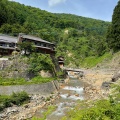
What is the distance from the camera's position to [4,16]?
278ft

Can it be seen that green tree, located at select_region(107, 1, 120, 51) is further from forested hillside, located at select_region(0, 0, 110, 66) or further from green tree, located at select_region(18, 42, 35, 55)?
green tree, located at select_region(18, 42, 35, 55)

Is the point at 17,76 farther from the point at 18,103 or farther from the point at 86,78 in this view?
the point at 86,78

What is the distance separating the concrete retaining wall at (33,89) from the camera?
117ft

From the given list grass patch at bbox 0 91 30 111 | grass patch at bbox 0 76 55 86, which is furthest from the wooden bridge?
grass patch at bbox 0 91 30 111

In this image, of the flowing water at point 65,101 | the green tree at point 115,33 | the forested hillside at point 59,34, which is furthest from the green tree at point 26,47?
the green tree at point 115,33

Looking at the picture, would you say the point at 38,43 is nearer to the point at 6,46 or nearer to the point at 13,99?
the point at 6,46

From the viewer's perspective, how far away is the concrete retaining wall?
3556 centimetres

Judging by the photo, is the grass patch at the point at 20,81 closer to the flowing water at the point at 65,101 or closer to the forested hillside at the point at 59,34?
the flowing water at the point at 65,101

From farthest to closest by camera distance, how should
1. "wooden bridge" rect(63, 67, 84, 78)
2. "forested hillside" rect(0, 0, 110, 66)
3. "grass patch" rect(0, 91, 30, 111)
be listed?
"forested hillside" rect(0, 0, 110, 66)
"wooden bridge" rect(63, 67, 84, 78)
"grass patch" rect(0, 91, 30, 111)

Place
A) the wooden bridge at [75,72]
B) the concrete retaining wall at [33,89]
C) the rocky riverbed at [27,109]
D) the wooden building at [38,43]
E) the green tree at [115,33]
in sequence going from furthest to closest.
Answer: the wooden bridge at [75,72], the green tree at [115,33], the wooden building at [38,43], the concrete retaining wall at [33,89], the rocky riverbed at [27,109]

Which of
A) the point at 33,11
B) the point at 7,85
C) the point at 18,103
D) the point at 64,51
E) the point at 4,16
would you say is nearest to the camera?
the point at 18,103

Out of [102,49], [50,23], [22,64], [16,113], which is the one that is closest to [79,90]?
[22,64]

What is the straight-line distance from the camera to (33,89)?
3766cm

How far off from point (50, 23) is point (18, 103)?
11190 cm
